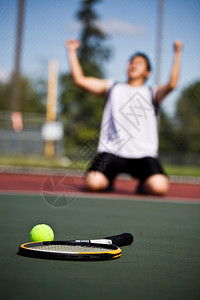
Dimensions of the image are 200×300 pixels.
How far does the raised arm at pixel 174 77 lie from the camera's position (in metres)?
4.52

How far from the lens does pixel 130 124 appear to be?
5.11m

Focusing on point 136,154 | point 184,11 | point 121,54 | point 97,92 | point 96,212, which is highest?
point 184,11

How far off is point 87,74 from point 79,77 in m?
20.3

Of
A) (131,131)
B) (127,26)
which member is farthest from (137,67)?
(127,26)

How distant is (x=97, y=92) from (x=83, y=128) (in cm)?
1415

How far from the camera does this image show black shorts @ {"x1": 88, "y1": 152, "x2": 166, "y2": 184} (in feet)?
16.6

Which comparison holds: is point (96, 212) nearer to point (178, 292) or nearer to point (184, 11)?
point (178, 292)

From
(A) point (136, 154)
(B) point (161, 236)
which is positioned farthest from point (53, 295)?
(A) point (136, 154)

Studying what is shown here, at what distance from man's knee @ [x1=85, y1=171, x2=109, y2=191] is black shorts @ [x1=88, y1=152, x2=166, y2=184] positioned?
4cm

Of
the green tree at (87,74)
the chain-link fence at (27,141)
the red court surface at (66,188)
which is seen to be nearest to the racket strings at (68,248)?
the red court surface at (66,188)

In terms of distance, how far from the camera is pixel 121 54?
44.3 ft

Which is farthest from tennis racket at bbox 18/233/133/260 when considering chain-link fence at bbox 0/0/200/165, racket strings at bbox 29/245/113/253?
chain-link fence at bbox 0/0/200/165

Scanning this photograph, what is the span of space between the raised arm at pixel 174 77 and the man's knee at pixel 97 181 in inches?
38.5

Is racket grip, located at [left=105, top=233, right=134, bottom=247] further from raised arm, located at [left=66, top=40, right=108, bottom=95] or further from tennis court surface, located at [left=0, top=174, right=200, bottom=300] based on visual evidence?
raised arm, located at [left=66, top=40, right=108, bottom=95]
